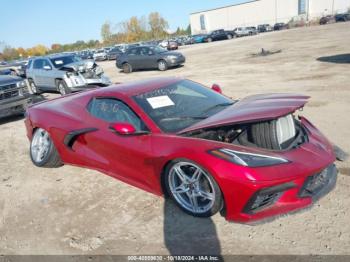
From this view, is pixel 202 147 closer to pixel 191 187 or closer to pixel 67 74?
pixel 191 187

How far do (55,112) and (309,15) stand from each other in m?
88.2

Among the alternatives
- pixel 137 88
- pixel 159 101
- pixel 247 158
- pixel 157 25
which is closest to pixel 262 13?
pixel 157 25

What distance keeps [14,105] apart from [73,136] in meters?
5.11

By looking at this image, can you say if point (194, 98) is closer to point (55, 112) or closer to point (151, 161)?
point (151, 161)

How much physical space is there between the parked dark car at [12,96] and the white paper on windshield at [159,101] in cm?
601

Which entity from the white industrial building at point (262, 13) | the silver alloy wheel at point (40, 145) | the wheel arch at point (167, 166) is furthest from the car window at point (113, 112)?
the white industrial building at point (262, 13)

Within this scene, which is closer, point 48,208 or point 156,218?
point 156,218

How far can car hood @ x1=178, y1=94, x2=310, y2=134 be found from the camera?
3.15 metres

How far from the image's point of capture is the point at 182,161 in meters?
3.24

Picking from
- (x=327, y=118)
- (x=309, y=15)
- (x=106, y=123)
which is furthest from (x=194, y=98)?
Answer: (x=309, y=15)

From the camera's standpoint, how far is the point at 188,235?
315 cm

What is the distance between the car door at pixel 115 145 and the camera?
11.8ft

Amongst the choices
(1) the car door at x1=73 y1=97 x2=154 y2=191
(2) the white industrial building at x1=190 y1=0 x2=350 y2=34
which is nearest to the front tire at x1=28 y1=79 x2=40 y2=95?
(1) the car door at x1=73 y1=97 x2=154 y2=191

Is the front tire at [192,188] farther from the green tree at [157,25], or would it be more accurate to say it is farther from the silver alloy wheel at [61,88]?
the green tree at [157,25]
